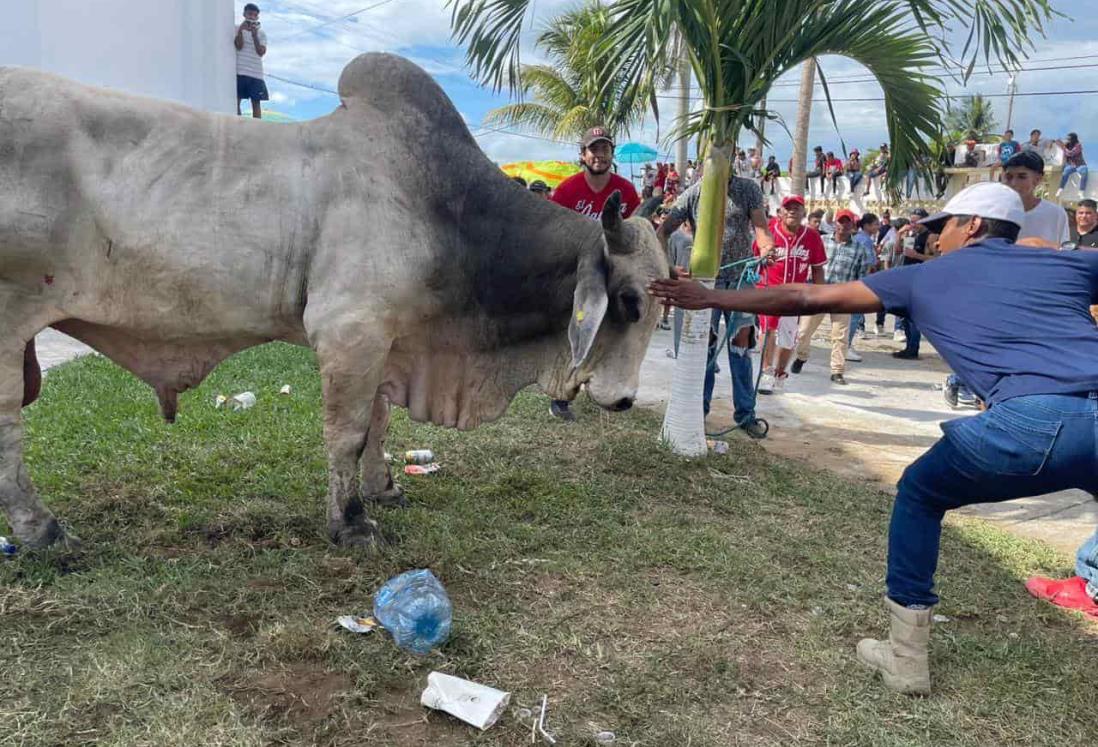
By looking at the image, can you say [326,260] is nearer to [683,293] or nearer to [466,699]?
[683,293]

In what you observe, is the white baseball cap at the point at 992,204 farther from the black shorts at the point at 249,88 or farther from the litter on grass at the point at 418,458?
the black shorts at the point at 249,88

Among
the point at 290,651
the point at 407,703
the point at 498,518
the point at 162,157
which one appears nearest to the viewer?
the point at 407,703

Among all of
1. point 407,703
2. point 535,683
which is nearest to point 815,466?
point 535,683

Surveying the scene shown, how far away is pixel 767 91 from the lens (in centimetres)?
509

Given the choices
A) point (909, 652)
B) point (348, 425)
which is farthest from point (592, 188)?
point (909, 652)

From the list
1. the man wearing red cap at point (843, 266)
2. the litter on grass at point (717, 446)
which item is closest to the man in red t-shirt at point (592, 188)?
the litter on grass at point (717, 446)

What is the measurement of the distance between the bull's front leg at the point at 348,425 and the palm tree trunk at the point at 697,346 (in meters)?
2.34

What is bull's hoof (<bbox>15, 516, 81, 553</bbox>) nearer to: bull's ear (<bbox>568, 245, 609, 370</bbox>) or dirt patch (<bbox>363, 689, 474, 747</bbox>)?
dirt patch (<bbox>363, 689, 474, 747</bbox>)

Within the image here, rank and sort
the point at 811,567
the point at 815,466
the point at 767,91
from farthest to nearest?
1. the point at 815,466
2. the point at 767,91
3. the point at 811,567

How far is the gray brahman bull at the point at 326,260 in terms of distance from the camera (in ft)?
10.6

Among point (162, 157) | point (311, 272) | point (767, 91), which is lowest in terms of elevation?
point (311, 272)

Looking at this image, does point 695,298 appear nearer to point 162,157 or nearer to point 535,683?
point 535,683

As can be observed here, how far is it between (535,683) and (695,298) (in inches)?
57.4

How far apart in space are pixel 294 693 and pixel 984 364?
2.36 m
